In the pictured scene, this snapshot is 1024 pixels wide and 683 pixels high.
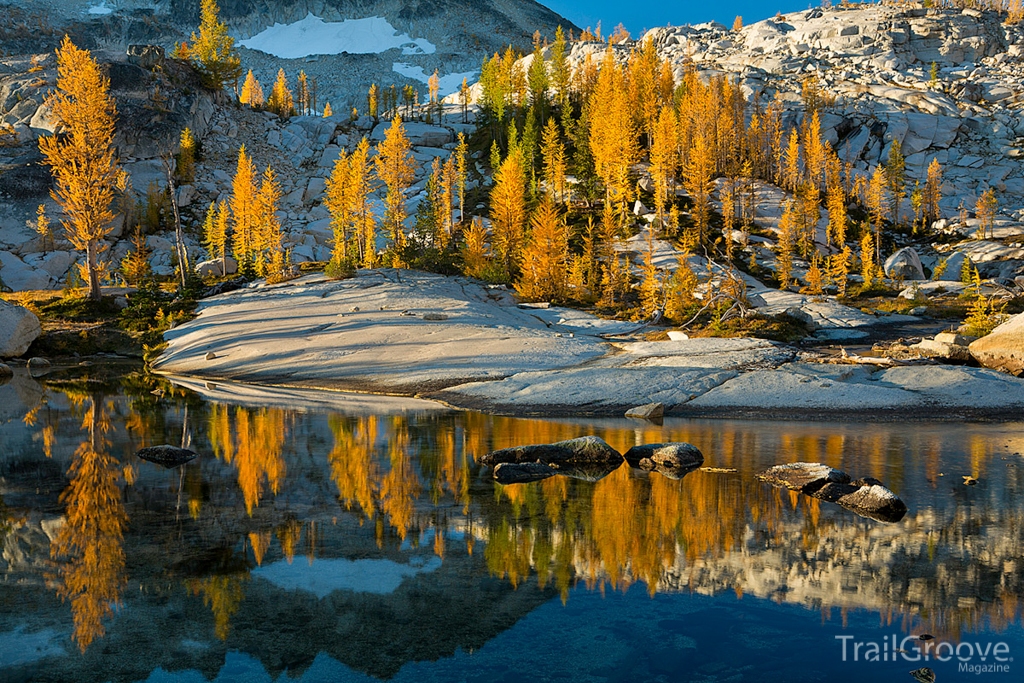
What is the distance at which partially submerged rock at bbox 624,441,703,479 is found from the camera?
14883 mm

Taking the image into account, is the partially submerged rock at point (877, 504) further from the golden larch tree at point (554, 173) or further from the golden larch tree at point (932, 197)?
the golden larch tree at point (932, 197)

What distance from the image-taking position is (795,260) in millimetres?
70625

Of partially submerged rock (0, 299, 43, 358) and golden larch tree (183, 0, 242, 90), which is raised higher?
golden larch tree (183, 0, 242, 90)

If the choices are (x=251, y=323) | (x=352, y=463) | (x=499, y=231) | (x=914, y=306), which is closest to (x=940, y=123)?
(x=914, y=306)

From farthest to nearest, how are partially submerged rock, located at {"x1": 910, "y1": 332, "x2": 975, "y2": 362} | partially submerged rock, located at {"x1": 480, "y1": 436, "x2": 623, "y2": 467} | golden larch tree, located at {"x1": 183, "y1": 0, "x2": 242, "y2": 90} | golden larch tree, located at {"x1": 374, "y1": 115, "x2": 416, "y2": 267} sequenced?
golden larch tree, located at {"x1": 183, "y1": 0, "x2": 242, "y2": 90}
golden larch tree, located at {"x1": 374, "y1": 115, "x2": 416, "y2": 267}
partially submerged rock, located at {"x1": 910, "y1": 332, "x2": 975, "y2": 362}
partially submerged rock, located at {"x1": 480, "y1": 436, "x2": 623, "y2": 467}

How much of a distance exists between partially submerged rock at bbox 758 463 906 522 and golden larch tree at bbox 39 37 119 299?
44489mm

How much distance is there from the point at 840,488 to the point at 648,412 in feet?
31.1

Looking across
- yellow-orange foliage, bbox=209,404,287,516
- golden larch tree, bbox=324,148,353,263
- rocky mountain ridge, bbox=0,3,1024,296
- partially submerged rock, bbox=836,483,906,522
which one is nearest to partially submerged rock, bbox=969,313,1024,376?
partially submerged rock, bbox=836,483,906,522

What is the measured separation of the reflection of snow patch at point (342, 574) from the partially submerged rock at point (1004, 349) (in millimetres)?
26064

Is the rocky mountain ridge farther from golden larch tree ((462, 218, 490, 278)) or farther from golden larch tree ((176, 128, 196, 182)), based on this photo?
golden larch tree ((462, 218, 490, 278))

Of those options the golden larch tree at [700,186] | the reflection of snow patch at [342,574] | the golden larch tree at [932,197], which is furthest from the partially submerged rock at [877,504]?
the golden larch tree at [932,197]

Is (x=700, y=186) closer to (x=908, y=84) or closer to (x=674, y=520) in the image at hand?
(x=674, y=520)

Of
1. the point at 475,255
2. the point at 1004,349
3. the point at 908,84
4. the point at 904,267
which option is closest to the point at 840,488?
the point at 1004,349

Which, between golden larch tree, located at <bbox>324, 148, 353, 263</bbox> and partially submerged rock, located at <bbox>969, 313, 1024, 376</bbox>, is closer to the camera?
partially submerged rock, located at <bbox>969, 313, 1024, 376</bbox>
